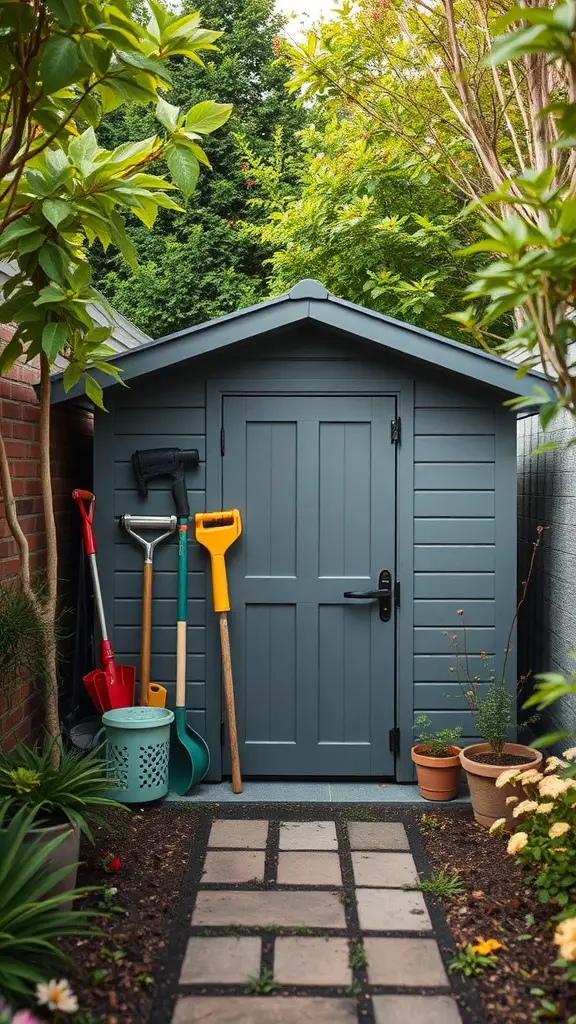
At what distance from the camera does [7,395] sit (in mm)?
4105

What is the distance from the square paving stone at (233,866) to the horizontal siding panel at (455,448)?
2167 mm

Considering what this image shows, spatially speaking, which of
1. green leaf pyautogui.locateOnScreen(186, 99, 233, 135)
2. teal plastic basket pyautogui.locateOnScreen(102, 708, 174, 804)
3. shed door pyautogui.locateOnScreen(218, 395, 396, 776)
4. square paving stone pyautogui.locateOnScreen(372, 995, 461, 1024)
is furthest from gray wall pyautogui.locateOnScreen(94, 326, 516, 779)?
square paving stone pyautogui.locateOnScreen(372, 995, 461, 1024)

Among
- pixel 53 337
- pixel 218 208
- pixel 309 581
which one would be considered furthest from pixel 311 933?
pixel 218 208

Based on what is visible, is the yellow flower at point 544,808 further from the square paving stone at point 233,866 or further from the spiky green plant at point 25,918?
the spiky green plant at point 25,918

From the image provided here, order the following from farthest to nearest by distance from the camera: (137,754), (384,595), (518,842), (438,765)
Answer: (384,595)
(438,765)
(137,754)
(518,842)

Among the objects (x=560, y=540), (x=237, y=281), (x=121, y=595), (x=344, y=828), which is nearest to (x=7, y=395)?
(x=121, y=595)

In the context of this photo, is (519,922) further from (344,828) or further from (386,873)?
(344,828)

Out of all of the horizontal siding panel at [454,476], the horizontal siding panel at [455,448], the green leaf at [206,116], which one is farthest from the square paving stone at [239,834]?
the green leaf at [206,116]

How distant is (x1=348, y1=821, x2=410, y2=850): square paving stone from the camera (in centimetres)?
396

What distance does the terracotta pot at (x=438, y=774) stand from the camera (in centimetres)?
446

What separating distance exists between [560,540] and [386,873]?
2029 millimetres

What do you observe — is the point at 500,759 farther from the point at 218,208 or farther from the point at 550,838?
the point at 218,208

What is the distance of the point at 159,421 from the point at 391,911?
2.70 meters

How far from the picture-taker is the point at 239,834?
161 inches
